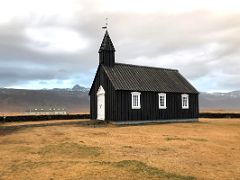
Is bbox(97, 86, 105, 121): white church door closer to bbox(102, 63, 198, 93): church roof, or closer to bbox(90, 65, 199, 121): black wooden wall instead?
bbox(90, 65, 199, 121): black wooden wall

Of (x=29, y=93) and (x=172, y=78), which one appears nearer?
(x=172, y=78)

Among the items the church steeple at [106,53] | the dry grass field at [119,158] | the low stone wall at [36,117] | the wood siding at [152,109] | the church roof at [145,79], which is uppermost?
the church steeple at [106,53]

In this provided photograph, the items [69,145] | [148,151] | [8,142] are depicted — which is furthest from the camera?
[8,142]

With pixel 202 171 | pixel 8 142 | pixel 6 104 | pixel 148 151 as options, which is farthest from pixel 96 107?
pixel 6 104

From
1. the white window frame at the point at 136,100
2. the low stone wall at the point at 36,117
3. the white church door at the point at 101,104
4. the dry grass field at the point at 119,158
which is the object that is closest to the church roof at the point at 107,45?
the white church door at the point at 101,104

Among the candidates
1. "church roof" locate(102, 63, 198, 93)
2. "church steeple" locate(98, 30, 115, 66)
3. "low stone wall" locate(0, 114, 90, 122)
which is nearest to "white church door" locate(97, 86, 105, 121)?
"church roof" locate(102, 63, 198, 93)

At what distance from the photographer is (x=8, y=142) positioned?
21.9m

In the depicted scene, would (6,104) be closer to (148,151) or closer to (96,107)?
(96,107)

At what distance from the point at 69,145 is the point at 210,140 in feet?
30.0

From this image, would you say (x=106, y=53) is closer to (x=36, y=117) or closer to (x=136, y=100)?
(x=136, y=100)

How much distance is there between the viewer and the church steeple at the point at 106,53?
3831 centimetres

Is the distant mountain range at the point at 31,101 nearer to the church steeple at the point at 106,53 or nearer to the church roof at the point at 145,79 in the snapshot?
the church roof at the point at 145,79

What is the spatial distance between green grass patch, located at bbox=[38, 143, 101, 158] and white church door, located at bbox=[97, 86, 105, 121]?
56.7ft

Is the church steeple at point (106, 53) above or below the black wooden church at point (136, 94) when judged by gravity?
above
